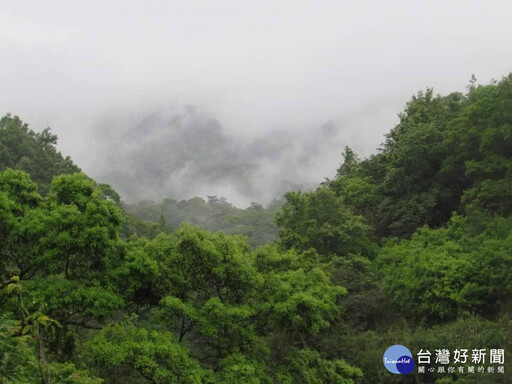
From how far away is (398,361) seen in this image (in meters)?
11.8

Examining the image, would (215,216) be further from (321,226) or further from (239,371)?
(239,371)

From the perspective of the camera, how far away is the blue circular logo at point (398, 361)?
38.2 ft

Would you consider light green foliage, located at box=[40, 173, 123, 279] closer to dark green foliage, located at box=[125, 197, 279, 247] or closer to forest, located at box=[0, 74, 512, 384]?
forest, located at box=[0, 74, 512, 384]

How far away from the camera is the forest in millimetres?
8242

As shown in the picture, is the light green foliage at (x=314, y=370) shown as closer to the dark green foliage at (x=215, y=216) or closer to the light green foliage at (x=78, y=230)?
the light green foliage at (x=78, y=230)

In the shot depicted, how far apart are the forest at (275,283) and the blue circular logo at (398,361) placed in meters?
0.18

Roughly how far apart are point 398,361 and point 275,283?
411 centimetres

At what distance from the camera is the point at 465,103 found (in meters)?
21.1

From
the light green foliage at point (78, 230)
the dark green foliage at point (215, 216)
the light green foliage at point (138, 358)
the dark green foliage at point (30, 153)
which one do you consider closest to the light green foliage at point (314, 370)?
the light green foliage at point (138, 358)

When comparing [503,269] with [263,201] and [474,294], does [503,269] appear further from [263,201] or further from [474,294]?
[263,201]

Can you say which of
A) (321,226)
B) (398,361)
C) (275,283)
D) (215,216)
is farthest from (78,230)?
(215,216)

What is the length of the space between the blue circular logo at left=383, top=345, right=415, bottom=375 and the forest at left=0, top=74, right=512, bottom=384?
184mm

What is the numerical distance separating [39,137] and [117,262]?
28.3 m

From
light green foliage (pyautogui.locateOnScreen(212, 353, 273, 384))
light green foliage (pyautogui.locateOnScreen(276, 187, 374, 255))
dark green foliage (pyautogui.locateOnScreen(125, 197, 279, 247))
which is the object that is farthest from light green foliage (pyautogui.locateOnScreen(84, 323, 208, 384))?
dark green foliage (pyautogui.locateOnScreen(125, 197, 279, 247))
